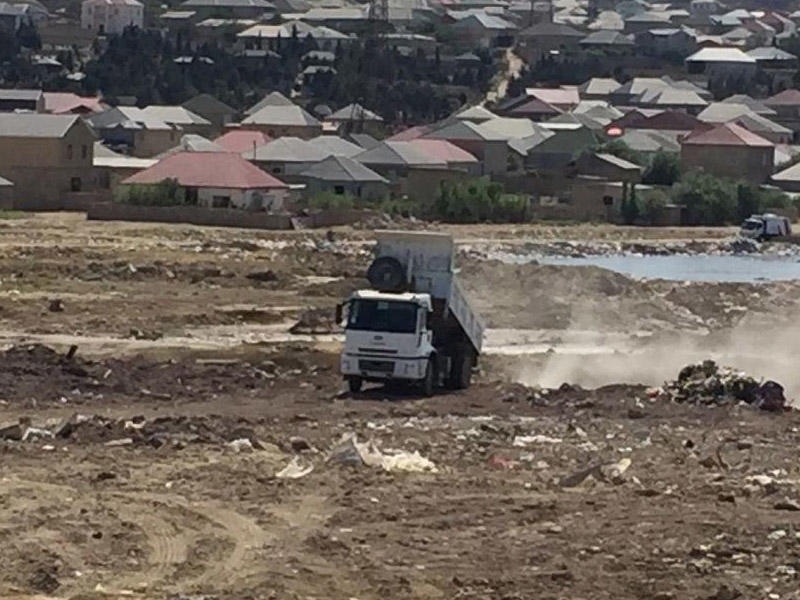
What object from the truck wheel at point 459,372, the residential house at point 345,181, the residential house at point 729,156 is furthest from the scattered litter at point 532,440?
the residential house at point 729,156

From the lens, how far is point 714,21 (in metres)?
171

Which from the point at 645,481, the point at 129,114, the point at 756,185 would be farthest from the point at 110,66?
the point at 645,481

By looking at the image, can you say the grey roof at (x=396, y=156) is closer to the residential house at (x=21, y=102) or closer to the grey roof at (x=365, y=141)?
the grey roof at (x=365, y=141)

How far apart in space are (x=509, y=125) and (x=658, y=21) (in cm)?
6779

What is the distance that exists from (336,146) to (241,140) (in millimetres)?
4059

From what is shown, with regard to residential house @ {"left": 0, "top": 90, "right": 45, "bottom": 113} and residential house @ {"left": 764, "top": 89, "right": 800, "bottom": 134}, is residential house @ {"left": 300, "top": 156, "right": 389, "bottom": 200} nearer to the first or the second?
residential house @ {"left": 0, "top": 90, "right": 45, "bottom": 113}

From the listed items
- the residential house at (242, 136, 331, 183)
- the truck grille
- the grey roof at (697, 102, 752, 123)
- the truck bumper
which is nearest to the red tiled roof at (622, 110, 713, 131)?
the grey roof at (697, 102, 752, 123)

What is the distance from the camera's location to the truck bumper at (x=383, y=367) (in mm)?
26125

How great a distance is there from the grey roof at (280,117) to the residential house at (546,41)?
44197mm

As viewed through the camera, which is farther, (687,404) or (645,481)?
(687,404)

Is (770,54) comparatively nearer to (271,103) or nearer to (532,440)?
(271,103)

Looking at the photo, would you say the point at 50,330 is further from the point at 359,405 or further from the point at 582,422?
the point at 582,422

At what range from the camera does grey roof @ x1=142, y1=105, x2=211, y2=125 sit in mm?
90812

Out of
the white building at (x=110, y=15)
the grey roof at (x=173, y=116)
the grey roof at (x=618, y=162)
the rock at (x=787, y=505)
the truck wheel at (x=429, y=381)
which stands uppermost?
the rock at (x=787, y=505)
